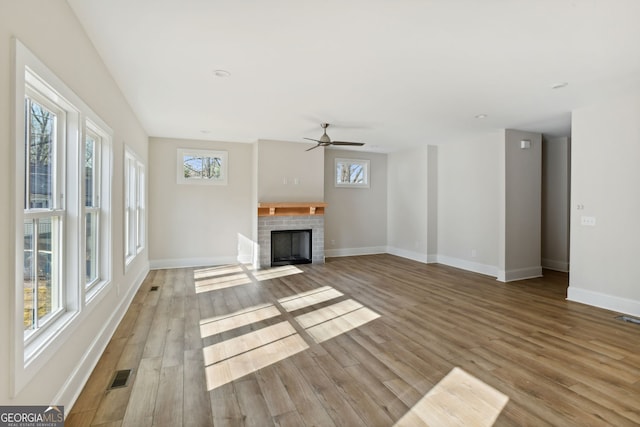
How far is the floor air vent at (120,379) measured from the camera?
2.42m

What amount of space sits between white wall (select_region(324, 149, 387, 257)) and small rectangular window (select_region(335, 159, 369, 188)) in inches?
4.1

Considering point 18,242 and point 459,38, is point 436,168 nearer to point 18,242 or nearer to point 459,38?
point 459,38

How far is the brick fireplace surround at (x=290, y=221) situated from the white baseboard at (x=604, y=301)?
4529 mm

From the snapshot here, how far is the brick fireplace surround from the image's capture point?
683 centimetres

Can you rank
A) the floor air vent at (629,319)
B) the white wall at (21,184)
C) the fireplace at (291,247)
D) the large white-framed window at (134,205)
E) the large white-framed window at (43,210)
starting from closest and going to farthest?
the white wall at (21,184) < the large white-framed window at (43,210) < the floor air vent at (629,319) < the large white-framed window at (134,205) < the fireplace at (291,247)

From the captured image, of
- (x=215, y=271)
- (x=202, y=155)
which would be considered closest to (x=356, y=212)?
(x=215, y=271)

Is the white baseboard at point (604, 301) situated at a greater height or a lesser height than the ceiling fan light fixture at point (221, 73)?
lesser

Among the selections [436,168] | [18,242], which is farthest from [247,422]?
[436,168]

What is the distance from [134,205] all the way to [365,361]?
14.7ft

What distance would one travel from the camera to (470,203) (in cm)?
669

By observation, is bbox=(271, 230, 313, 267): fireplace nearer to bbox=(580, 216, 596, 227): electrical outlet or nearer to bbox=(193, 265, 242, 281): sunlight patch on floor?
bbox=(193, 265, 242, 281): sunlight patch on floor

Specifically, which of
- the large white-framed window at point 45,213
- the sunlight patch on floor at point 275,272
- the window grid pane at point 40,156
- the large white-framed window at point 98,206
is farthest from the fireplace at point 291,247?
the window grid pane at point 40,156

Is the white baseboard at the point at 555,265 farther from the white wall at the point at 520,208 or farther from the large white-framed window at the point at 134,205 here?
the large white-framed window at the point at 134,205

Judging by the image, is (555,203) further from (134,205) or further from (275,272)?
(134,205)
